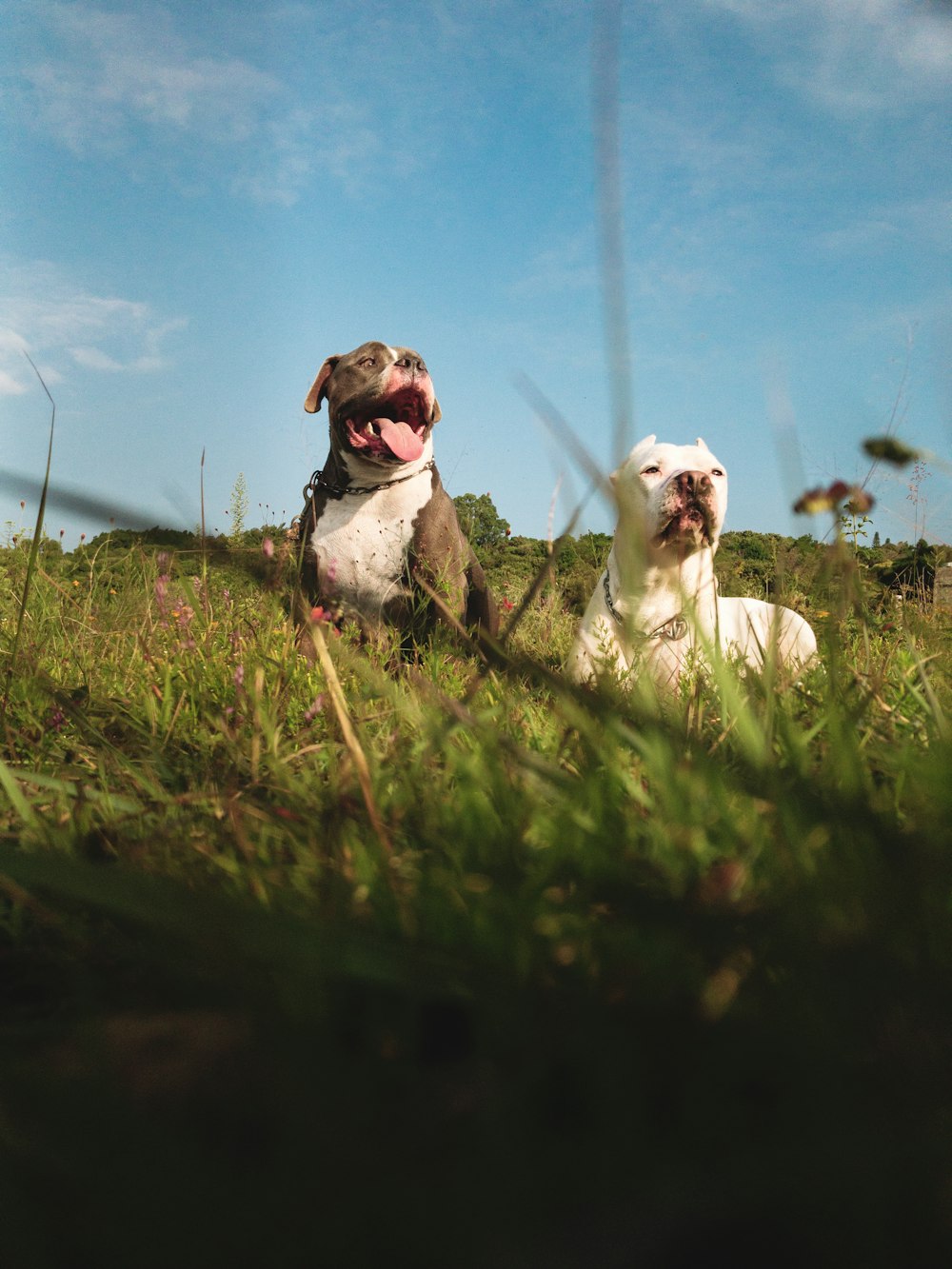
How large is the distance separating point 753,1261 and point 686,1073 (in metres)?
0.12

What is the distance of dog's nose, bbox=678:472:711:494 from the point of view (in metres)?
3.77

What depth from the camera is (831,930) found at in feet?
2.22

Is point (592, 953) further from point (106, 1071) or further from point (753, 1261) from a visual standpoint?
point (106, 1071)

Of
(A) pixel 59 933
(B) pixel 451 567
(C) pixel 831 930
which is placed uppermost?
(B) pixel 451 567

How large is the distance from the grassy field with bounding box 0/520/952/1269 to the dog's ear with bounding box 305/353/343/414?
4232mm

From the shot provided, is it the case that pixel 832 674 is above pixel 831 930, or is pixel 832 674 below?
above

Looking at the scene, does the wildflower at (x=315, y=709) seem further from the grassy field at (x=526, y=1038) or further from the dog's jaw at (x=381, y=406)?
the dog's jaw at (x=381, y=406)

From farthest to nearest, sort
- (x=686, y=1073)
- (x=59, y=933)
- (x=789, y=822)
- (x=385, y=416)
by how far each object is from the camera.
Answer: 1. (x=385, y=416)
2. (x=59, y=933)
3. (x=789, y=822)
4. (x=686, y=1073)

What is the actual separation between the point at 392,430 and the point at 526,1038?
436 cm

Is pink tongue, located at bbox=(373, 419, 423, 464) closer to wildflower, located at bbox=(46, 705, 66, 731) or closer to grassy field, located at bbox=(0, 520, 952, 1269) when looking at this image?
wildflower, located at bbox=(46, 705, 66, 731)

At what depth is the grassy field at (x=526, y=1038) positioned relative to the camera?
0.55 meters

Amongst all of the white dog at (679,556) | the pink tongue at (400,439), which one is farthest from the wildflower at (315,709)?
the pink tongue at (400,439)

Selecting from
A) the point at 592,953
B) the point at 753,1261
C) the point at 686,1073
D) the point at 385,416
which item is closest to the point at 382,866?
the point at 592,953

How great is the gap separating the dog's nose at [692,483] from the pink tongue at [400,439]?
1.62 m
